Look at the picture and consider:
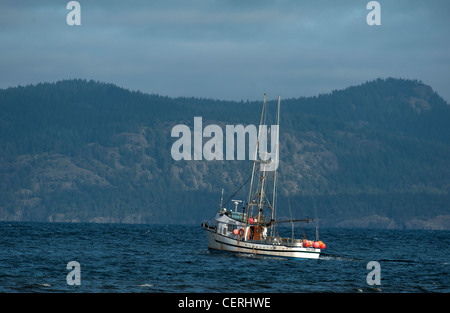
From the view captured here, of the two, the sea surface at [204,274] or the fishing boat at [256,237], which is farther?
the fishing boat at [256,237]

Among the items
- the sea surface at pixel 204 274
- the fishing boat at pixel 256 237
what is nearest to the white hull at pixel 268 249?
the fishing boat at pixel 256 237

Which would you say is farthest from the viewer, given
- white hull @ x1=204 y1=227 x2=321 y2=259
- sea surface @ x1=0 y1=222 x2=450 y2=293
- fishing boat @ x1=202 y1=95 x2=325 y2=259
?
fishing boat @ x1=202 y1=95 x2=325 y2=259

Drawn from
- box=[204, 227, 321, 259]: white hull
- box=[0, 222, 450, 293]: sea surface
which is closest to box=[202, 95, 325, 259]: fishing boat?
box=[204, 227, 321, 259]: white hull

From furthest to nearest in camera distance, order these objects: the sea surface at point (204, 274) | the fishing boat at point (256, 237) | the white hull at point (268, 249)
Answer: the fishing boat at point (256, 237) < the white hull at point (268, 249) < the sea surface at point (204, 274)

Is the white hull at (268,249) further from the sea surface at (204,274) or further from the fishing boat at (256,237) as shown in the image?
the sea surface at (204,274)

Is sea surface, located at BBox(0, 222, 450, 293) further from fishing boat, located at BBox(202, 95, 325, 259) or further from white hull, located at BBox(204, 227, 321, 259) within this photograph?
fishing boat, located at BBox(202, 95, 325, 259)

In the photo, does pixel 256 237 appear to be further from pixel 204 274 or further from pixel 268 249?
pixel 204 274

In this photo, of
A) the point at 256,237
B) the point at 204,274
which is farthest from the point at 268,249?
the point at 204,274

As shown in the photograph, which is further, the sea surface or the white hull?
the white hull

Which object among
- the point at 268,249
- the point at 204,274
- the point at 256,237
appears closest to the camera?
the point at 204,274
